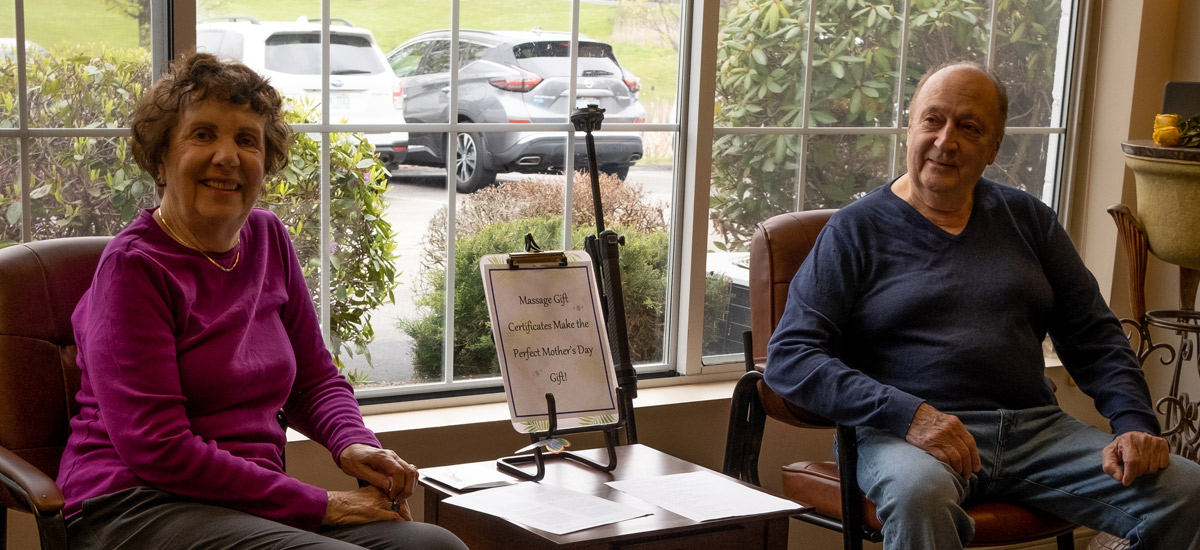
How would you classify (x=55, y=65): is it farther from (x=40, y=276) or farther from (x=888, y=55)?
(x=888, y=55)

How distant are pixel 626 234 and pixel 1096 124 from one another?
1720mm

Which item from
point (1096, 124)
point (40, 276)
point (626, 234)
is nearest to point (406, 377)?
point (626, 234)

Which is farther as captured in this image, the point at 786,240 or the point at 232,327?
the point at 786,240

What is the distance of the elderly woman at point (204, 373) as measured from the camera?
1.73 metres

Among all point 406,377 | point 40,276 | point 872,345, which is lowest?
point 406,377

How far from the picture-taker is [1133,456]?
218 centimetres

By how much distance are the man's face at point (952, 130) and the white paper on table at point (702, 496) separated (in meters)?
0.82

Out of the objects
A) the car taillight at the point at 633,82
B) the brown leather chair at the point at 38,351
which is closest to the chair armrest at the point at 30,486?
the brown leather chair at the point at 38,351

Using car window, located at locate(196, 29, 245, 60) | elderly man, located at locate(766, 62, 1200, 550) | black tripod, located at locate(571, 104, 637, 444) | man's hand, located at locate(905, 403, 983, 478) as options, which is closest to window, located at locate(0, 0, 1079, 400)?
car window, located at locate(196, 29, 245, 60)

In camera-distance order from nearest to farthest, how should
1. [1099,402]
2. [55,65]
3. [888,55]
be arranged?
1. [55,65]
2. [1099,402]
3. [888,55]

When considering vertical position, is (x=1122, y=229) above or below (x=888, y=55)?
below

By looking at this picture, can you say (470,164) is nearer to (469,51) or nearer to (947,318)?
(469,51)

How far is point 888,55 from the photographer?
127 inches

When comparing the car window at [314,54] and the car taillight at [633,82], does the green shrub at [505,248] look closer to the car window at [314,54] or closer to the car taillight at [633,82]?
the car taillight at [633,82]
